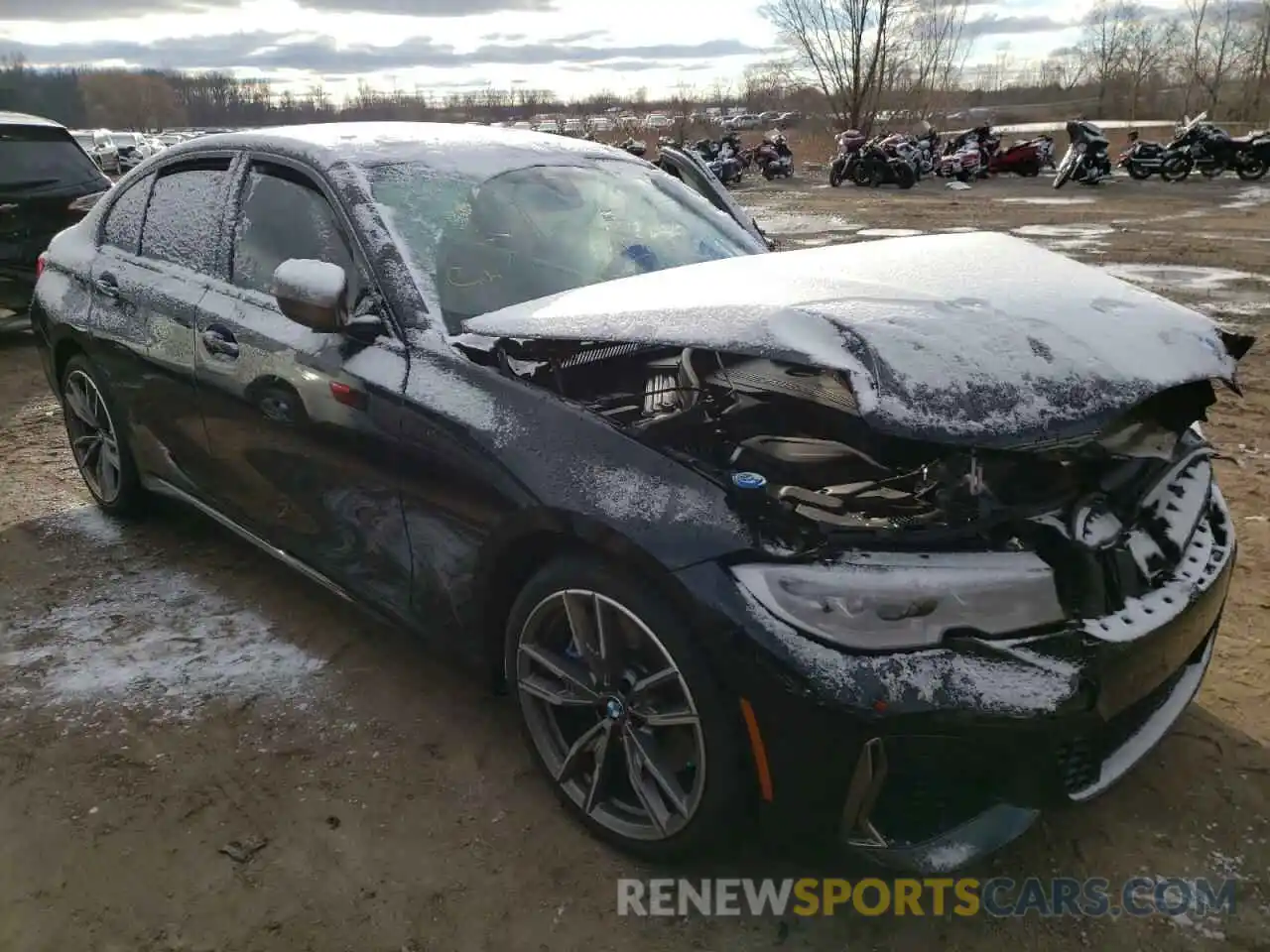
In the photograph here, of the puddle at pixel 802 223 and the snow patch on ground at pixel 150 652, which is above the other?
the puddle at pixel 802 223

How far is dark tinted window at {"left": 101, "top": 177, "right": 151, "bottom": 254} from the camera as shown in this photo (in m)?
3.81

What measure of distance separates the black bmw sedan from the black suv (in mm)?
5467

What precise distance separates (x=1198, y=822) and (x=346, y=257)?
8.99 feet

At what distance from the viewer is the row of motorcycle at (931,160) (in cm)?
2192

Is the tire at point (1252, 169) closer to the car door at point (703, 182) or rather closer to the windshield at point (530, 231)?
the car door at point (703, 182)

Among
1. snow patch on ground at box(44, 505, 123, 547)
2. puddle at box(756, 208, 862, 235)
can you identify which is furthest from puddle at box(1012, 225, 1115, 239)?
snow patch on ground at box(44, 505, 123, 547)

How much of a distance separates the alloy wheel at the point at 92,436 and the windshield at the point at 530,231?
2040 millimetres

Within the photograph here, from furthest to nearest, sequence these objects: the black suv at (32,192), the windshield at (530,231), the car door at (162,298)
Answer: the black suv at (32,192), the car door at (162,298), the windshield at (530,231)

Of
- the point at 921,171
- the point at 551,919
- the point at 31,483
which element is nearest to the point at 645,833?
the point at 551,919

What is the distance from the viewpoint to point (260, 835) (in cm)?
238

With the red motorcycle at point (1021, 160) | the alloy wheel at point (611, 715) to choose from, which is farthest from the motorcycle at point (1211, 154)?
the alloy wheel at point (611, 715)

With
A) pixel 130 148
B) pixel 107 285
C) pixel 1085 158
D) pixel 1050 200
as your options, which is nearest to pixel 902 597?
pixel 107 285

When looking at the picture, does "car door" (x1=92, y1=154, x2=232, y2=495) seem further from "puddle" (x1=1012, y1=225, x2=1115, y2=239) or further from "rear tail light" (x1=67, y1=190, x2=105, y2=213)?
"puddle" (x1=1012, y1=225, x2=1115, y2=239)

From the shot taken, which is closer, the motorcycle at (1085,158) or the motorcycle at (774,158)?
the motorcycle at (1085,158)
